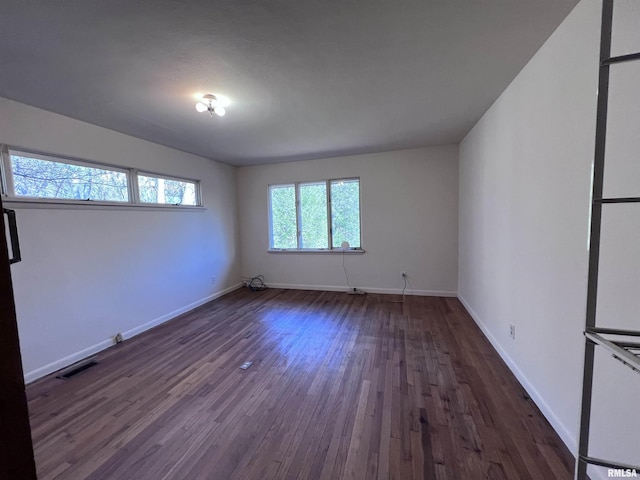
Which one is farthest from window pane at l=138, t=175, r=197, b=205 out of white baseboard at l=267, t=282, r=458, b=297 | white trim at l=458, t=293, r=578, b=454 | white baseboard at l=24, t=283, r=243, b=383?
white trim at l=458, t=293, r=578, b=454

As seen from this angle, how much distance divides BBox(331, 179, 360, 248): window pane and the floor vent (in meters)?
3.67

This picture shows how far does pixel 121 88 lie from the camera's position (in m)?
2.17

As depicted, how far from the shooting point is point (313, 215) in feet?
16.8

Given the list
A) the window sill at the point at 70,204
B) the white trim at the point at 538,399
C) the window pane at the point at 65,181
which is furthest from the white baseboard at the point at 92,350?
the white trim at the point at 538,399

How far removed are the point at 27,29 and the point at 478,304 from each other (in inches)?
174

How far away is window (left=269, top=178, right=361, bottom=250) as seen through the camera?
489 centimetres

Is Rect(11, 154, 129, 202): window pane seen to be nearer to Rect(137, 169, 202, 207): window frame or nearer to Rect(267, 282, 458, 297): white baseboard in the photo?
Rect(137, 169, 202, 207): window frame

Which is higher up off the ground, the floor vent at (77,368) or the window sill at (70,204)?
the window sill at (70,204)

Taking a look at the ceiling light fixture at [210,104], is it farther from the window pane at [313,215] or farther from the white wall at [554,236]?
the window pane at [313,215]

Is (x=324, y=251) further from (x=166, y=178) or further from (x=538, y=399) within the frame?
(x=538, y=399)

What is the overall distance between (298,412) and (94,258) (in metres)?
2.70

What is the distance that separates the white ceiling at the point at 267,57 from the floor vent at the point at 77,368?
2.45 m

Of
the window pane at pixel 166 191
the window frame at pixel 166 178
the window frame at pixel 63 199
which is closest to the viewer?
the window frame at pixel 63 199

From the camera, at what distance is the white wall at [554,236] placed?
4.07ft
